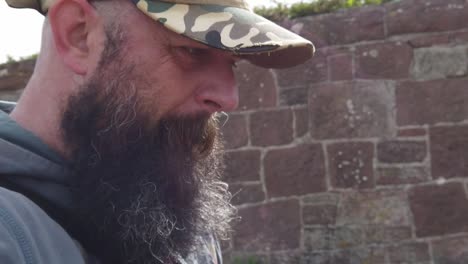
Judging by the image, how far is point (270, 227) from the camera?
4.33 m

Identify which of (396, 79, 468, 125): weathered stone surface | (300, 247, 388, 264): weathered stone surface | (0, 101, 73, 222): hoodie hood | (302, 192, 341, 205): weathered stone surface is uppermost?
(396, 79, 468, 125): weathered stone surface

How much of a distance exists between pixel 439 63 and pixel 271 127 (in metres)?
1.03

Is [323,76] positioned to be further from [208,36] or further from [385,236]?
[208,36]

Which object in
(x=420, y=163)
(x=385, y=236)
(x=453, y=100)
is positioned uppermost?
(x=453, y=100)

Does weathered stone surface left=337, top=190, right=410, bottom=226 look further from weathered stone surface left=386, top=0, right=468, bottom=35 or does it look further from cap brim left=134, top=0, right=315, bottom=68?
cap brim left=134, top=0, right=315, bottom=68

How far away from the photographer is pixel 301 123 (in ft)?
14.1

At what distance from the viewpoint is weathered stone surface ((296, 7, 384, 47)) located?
13.8 feet

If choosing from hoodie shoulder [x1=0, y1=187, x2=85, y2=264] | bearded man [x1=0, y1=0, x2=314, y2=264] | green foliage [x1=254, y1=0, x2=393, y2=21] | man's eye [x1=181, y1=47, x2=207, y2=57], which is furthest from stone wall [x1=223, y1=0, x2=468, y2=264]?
hoodie shoulder [x1=0, y1=187, x2=85, y2=264]

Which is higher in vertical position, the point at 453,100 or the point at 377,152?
the point at 453,100

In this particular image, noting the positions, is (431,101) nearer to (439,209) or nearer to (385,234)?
(439,209)

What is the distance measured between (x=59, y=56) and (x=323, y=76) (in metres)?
2.86

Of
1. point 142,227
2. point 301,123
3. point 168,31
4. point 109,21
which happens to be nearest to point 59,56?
point 109,21

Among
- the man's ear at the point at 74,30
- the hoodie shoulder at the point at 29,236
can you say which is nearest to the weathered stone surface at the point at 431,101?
the man's ear at the point at 74,30

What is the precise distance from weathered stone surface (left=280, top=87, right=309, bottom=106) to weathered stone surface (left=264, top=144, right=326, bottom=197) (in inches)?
10.5
